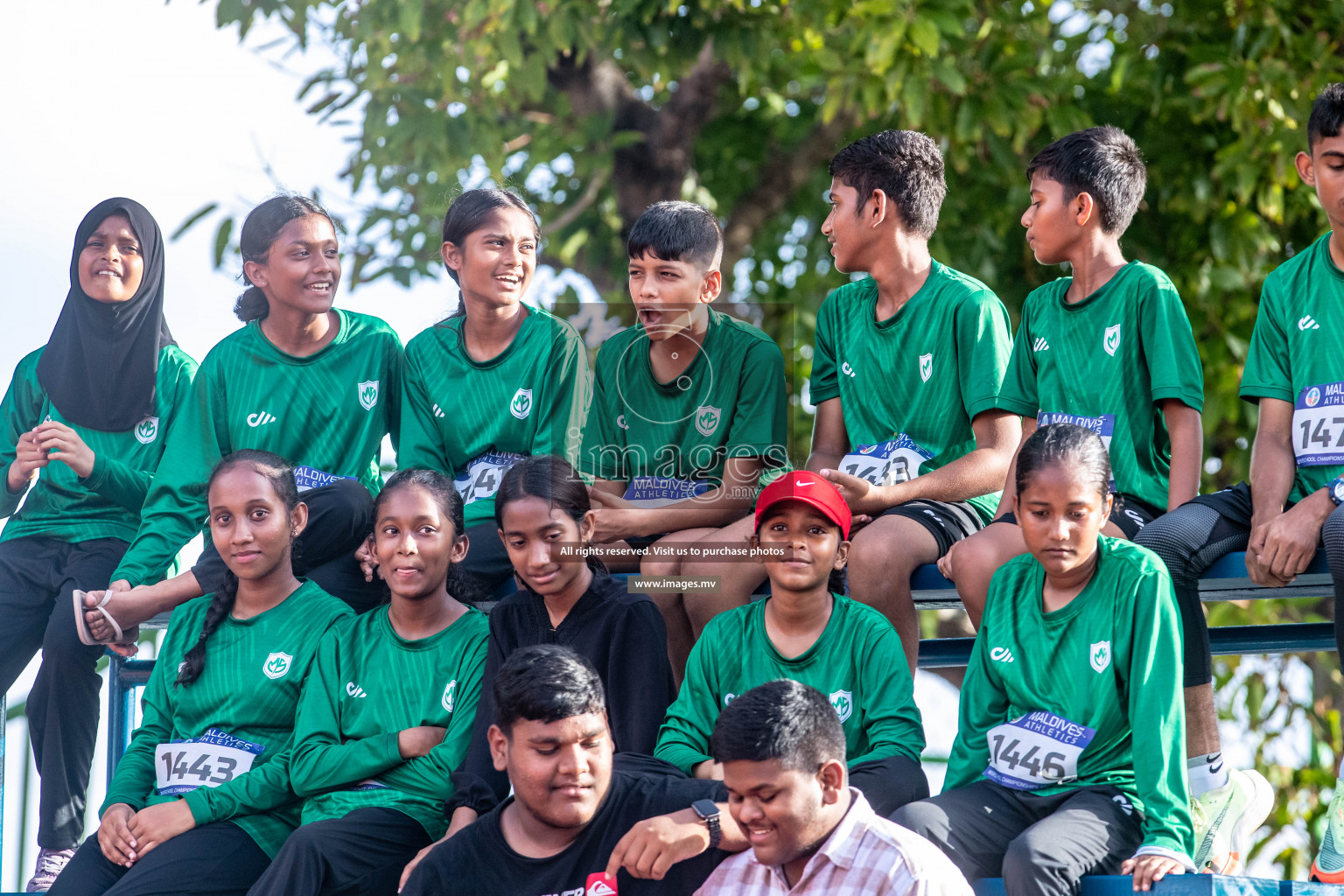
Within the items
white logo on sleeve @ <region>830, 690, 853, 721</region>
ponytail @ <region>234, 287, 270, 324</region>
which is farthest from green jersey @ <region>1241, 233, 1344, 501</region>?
ponytail @ <region>234, 287, 270, 324</region>

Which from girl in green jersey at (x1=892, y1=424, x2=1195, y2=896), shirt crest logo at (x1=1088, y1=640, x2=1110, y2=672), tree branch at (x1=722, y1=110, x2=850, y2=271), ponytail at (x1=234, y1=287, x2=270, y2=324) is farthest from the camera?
tree branch at (x1=722, y1=110, x2=850, y2=271)

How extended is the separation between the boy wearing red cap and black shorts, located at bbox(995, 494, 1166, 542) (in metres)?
0.51

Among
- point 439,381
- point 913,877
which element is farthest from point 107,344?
point 913,877

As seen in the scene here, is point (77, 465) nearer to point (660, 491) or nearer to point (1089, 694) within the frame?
point (660, 491)

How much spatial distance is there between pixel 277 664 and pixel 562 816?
1.15 meters

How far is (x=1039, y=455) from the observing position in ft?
10.5

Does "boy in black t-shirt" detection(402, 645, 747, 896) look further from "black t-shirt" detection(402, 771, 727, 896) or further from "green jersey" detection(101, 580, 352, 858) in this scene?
"green jersey" detection(101, 580, 352, 858)

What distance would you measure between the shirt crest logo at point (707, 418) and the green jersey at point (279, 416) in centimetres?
100

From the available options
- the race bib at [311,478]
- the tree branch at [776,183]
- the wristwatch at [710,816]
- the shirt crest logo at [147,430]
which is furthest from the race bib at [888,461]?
the tree branch at [776,183]

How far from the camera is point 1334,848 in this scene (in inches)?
127

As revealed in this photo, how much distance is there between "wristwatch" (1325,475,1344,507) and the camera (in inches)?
132

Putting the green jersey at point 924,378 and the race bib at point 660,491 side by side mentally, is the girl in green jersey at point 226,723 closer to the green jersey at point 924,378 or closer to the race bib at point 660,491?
the race bib at point 660,491

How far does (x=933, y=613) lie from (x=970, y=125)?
2.70m

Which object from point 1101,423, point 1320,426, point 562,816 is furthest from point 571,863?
point 1320,426
